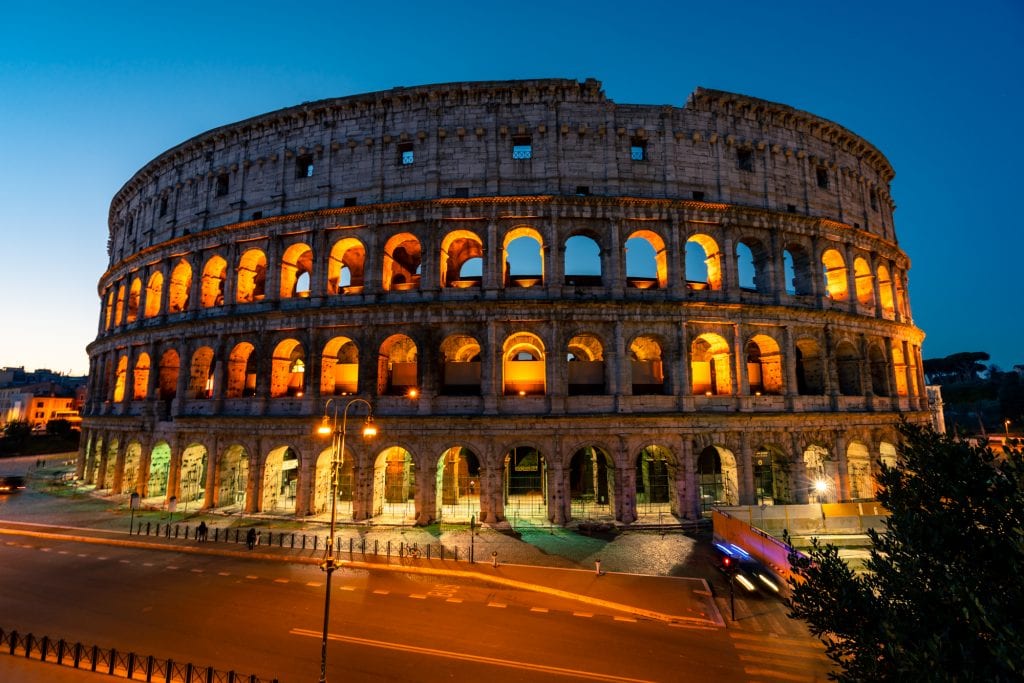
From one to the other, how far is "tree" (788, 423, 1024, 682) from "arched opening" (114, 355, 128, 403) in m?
A: 38.9

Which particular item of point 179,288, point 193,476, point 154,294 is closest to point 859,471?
point 193,476

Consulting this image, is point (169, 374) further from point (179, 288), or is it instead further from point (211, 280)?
point (211, 280)

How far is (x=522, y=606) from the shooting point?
13734 millimetres

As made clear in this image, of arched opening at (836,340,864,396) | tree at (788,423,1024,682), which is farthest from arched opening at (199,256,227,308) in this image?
arched opening at (836,340,864,396)

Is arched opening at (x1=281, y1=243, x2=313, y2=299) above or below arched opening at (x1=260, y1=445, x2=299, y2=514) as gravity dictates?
above

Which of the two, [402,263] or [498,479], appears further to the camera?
[402,263]

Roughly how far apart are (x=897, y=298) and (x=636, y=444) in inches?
846

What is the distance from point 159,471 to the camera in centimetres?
2831

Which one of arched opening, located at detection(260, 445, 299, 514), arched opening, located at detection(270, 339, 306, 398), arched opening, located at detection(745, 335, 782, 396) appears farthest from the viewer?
arched opening, located at detection(270, 339, 306, 398)

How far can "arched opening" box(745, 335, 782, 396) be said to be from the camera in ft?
80.8

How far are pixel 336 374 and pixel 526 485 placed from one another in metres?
13.1

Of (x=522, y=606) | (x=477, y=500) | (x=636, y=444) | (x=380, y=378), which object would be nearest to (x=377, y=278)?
(x=380, y=378)

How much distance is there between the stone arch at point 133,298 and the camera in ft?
108

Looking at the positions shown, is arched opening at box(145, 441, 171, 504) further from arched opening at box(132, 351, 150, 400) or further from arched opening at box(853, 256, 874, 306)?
arched opening at box(853, 256, 874, 306)
